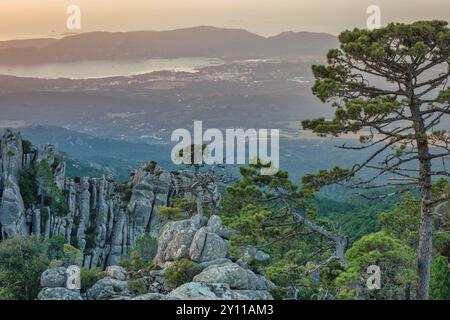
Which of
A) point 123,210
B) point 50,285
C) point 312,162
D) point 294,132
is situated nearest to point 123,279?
point 50,285

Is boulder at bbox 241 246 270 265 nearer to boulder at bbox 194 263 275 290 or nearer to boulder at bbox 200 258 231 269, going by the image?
boulder at bbox 200 258 231 269

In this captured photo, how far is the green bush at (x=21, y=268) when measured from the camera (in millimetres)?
23639

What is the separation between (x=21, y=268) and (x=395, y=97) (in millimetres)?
18001

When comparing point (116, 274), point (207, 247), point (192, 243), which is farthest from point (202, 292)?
point (116, 274)

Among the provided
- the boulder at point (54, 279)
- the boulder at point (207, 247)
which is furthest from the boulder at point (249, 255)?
the boulder at point (54, 279)

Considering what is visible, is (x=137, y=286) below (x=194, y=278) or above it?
below

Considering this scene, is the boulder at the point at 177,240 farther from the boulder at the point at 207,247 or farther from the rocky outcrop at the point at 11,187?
the rocky outcrop at the point at 11,187

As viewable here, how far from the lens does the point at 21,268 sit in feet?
88.2

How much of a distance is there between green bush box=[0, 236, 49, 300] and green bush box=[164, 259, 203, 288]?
5.61 metres

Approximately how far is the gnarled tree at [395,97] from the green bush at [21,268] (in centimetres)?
1287

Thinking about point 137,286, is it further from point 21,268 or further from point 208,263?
point 21,268

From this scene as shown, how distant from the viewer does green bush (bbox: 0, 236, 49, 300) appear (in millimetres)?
23639
